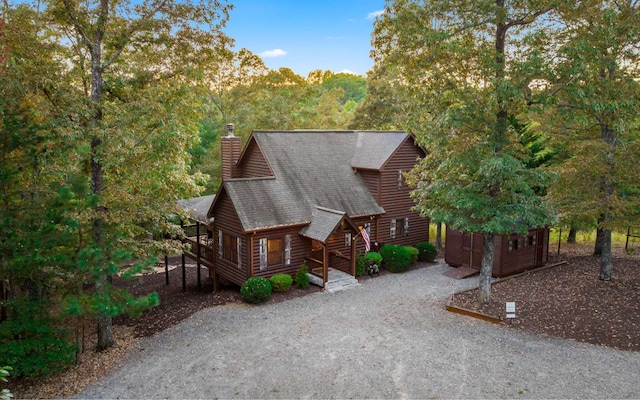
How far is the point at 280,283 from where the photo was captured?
16.8m

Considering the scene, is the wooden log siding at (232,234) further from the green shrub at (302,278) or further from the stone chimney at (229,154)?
the stone chimney at (229,154)

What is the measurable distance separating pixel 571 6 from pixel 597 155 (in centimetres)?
580

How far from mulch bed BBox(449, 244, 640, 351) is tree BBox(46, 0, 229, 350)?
35.3 feet

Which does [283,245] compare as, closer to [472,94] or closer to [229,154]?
[229,154]

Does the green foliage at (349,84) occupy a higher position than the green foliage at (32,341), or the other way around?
the green foliage at (349,84)

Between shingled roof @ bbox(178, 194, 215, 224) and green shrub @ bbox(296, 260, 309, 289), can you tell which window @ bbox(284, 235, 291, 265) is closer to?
green shrub @ bbox(296, 260, 309, 289)

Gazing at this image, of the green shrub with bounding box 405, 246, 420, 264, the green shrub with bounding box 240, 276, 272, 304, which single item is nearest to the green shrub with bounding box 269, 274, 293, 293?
the green shrub with bounding box 240, 276, 272, 304

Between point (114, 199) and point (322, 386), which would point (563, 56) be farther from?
point (114, 199)

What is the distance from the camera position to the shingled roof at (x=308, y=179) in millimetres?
17750

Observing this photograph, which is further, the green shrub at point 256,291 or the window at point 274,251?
the window at point 274,251

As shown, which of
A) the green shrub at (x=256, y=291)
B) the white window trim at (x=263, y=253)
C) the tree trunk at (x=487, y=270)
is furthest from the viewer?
the white window trim at (x=263, y=253)

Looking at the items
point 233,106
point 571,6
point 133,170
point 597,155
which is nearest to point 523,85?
point 571,6

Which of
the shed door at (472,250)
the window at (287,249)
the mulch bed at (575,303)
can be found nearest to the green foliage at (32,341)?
the window at (287,249)

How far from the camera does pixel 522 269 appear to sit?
18984mm
